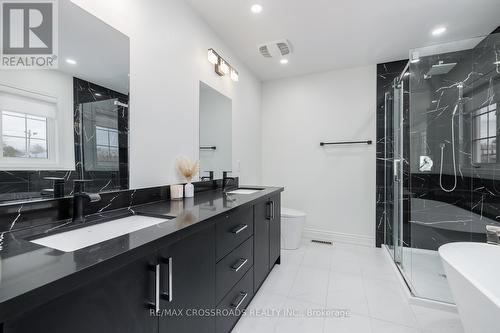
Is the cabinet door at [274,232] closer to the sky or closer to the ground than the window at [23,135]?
closer to the ground

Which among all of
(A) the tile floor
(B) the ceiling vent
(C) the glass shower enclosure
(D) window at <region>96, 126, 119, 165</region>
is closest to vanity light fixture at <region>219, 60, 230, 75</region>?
(B) the ceiling vent

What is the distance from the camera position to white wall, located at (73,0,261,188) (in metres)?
1.38

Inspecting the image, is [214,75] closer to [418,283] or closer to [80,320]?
[80,320]

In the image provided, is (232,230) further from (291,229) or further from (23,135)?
(291,229)

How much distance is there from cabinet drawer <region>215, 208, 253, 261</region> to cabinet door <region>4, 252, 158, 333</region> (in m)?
0.45

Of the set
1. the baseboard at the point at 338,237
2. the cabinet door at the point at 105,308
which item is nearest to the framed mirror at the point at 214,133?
the cabinet door at the point at 105,308

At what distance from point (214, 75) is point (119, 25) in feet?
3.34

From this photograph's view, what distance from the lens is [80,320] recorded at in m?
0.58

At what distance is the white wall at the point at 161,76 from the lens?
1.38m

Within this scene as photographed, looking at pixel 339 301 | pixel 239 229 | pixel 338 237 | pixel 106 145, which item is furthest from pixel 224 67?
pixel 338 237

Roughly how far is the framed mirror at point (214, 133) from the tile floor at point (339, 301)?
1213 mm

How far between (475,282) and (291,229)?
1797mm

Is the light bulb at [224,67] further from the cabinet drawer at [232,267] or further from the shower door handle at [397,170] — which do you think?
the shower door handle at [397,170]

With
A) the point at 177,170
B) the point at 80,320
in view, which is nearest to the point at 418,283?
the point at 177,170
